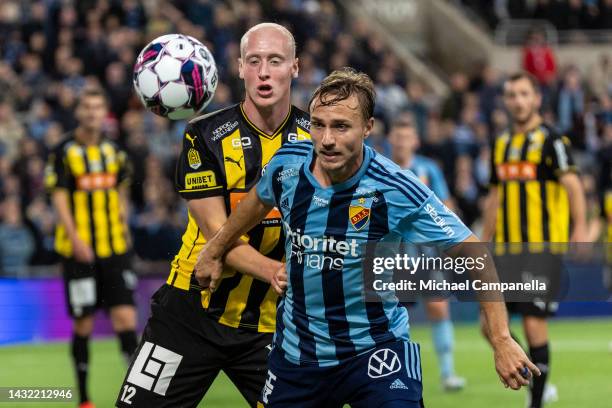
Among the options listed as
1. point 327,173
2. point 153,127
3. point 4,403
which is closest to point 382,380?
point 327,173

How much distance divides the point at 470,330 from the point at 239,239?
994cm

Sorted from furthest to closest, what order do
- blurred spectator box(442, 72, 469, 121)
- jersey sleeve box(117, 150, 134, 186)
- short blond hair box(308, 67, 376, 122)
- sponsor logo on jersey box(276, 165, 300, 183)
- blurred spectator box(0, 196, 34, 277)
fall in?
blurred spectator box(442, 72, 469, 121)
blurred spectator box(0, 196, 34, 277)
jersey sleeve box(117, 150, 134, 186)
sponsor logo on jersey box(276, 165, 300, 183)
short blond hair box(308, 67, 376, 122)

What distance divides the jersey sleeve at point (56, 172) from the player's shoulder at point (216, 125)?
4.32 meters

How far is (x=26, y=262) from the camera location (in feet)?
45.9

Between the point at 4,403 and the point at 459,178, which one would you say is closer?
the point at 4,403

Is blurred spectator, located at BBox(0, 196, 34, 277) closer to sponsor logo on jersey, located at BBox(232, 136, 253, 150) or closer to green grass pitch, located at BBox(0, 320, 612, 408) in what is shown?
green grass pitch, located at BBox(0, 320, 612, 408)

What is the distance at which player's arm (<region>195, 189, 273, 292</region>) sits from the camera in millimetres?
4941

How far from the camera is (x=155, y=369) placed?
5.45m

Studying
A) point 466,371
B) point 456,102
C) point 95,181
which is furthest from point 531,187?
point 456,102

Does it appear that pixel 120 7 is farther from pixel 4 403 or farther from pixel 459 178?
pixel 4 403

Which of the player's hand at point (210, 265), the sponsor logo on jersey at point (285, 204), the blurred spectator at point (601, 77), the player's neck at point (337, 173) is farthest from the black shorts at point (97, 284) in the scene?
the blurred spectator at point (601, 77)

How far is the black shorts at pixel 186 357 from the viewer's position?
215 inches

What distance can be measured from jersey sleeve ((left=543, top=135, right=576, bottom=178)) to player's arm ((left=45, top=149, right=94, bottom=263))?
3637mm

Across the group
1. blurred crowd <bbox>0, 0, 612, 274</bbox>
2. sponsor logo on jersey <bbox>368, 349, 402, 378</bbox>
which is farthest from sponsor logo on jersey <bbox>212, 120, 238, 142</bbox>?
blurred crowd <bbox>0, 0, 612, 274</bbox>
